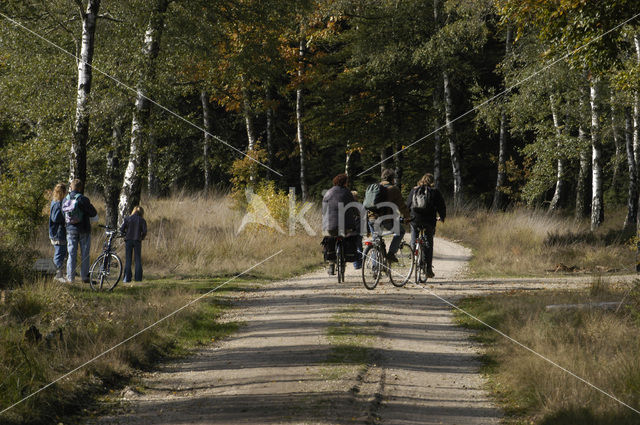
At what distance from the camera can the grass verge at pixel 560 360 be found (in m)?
5.79

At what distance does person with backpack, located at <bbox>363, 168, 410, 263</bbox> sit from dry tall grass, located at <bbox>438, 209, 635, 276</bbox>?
373 centimetres

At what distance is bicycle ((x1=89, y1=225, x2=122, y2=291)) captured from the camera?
479 inches

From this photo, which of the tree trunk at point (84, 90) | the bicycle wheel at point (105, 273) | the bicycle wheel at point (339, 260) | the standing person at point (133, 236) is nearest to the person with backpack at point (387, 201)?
the bicycle wheel at point (339, 260)

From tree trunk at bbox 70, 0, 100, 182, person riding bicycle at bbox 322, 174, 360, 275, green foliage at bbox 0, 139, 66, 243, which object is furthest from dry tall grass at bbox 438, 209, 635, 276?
green foliage at bbox 0, 139, 66, 243

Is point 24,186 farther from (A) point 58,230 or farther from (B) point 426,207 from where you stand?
(B) point 426,207

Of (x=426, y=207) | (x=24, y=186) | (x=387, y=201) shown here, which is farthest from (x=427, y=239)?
(x=24, y=186)

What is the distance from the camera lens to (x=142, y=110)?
1645cm

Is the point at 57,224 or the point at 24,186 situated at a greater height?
the point at 24,186

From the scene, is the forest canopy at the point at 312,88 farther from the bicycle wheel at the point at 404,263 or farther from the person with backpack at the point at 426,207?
the bicycle wheel at the point at 404,263

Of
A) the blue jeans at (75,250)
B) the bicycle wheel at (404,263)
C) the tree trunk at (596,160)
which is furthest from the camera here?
the tree trunk at (596,160)

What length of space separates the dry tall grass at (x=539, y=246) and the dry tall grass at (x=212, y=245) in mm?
4903

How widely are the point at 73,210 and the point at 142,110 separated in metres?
4.77

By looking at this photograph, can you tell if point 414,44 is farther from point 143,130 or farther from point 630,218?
point 143,130

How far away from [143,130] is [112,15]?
171 inches
